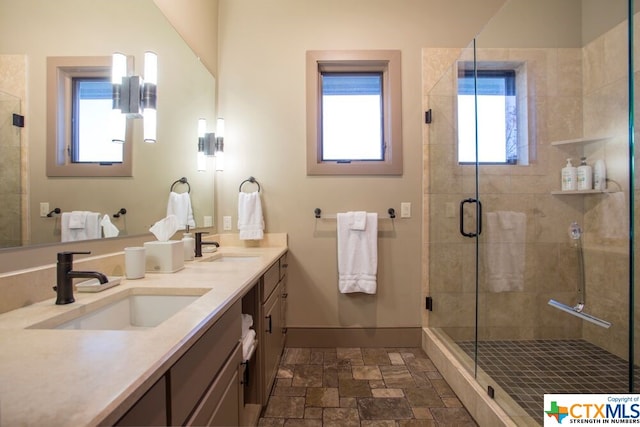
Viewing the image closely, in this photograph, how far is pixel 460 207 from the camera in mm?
2018

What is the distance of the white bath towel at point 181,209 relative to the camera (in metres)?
1.71

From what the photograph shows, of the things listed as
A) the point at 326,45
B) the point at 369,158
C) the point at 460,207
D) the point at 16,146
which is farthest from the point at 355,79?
the point at 16,146

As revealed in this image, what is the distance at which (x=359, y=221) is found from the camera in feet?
7.09

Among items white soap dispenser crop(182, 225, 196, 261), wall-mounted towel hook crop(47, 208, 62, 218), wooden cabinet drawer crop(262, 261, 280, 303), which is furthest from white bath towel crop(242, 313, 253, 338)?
wall-mounted towel hook crop(47, 208, 62, 218)

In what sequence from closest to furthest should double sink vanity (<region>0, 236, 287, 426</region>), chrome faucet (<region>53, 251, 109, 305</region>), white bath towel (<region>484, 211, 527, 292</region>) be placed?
double sink vanity (<region>0, 236, 287, 426</region>) → chrome faucet (<region>53, 251, 109, 305</region>) → white bath towel (<region>484, 211, 527, 292</region>)

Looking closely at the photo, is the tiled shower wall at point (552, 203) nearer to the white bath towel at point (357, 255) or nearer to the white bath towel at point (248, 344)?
the white bath towel at point (357, 255)

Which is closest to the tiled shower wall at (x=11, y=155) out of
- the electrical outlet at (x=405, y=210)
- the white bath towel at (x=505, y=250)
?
the electrical outlet at (x=405, y=210)

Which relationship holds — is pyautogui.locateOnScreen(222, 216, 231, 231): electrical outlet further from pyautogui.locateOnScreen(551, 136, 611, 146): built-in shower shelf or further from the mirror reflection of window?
pyautogui.locateOnScreen(551, 136, 611, 146): built-in shower shelf

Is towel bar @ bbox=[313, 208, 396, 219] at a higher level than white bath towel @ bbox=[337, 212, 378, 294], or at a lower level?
higher

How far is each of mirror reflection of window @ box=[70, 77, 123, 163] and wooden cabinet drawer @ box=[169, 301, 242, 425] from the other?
85cm

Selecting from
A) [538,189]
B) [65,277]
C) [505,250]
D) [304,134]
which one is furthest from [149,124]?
[538,189]

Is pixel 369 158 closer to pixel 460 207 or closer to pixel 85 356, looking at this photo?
pixel 460 207

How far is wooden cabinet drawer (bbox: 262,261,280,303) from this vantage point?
1.45 meters

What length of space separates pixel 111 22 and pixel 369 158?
180 cm
